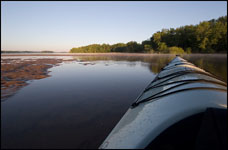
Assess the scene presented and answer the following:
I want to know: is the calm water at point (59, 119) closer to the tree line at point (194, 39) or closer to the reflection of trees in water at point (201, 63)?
the reflection of trees in water at point (201, 63)

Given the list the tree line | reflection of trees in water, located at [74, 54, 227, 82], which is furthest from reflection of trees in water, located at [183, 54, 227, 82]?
the tree line

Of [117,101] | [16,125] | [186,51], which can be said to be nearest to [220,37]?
[186,51]

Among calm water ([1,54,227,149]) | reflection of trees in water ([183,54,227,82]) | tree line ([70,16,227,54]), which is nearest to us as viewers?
calm water ([1,54,227,149])

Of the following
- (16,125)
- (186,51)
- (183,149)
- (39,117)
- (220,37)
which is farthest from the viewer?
(186,51)

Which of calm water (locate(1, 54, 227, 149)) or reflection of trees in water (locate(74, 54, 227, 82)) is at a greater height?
reflection of trees in water (locate(74, 54, 227, 82))

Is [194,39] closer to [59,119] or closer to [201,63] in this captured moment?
[201,63]

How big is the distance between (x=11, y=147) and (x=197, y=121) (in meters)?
3.74

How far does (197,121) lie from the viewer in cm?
112

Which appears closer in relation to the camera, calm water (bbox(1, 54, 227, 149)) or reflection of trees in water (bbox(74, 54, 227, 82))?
calm water (bbox(1, 54, 227, 149))

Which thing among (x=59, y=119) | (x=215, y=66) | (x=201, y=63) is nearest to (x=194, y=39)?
(x=201, y=63)

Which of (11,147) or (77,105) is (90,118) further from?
(11,147)

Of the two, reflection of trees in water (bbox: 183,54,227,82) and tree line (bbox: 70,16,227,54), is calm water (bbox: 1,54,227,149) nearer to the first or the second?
reflection of trees in water (bbox: 183,54,227,82)

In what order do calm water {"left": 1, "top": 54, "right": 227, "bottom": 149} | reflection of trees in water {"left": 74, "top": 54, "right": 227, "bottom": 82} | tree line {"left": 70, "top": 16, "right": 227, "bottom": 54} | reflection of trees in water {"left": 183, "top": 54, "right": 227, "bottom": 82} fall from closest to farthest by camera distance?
calm water {"left": 1, "top": 54, "right": 227, "bottom": 149}
reflection of trees in water {"left": 183, "top": 54, "right": 227, "bottom": 82}
reflection of trees in water {"left": 74, "top": 54, "right": 227, "bottom": 82}
tree line {"left": 70, "top": 16, "right": 227, "bottom": 54}

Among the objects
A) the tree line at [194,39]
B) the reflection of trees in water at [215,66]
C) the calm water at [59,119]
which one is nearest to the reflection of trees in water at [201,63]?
the reflection of trees in water at [215,66]
